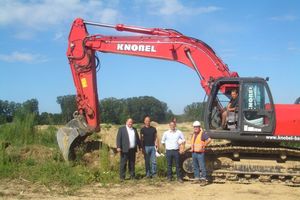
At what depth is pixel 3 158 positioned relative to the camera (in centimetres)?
1362

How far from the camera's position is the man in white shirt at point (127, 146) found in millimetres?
12352

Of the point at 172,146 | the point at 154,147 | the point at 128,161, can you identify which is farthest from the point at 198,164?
the point at 128,161

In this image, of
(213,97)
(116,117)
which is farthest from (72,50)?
(116,117)

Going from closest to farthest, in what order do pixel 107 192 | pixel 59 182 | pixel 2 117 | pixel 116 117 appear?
1. pixel 107 192
2. pixel 59 182
3. pixel 2 117
4. pixel 116 117

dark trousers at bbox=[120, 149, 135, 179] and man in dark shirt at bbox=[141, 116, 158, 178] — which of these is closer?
dark trousers at bbox=[120, 149, 135, 179]

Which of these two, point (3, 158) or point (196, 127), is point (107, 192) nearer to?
point (196, 127)

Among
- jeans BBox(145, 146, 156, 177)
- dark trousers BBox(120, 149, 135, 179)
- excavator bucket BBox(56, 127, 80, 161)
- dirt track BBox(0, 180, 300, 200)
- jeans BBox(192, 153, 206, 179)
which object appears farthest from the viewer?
excavator bucket BBox(56, 127, 80, 161)

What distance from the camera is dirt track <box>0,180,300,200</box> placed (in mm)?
10445

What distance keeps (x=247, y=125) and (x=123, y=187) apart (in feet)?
11.1

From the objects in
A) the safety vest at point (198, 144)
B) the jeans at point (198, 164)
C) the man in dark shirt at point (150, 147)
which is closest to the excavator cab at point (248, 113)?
the safety vest at point (198, 144)

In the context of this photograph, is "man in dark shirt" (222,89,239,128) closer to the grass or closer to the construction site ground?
the construction site ground

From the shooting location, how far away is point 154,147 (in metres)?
12.7

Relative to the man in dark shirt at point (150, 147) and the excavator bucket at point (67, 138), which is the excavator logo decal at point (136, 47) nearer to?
the man in dark shirt at point (150, 147)

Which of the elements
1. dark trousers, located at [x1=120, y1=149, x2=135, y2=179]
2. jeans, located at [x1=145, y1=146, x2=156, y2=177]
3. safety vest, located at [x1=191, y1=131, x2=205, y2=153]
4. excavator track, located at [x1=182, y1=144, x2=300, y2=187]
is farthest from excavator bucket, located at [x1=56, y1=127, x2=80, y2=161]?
safety vest, located at [x1=191, y1=131, x2=205, y2=153]
